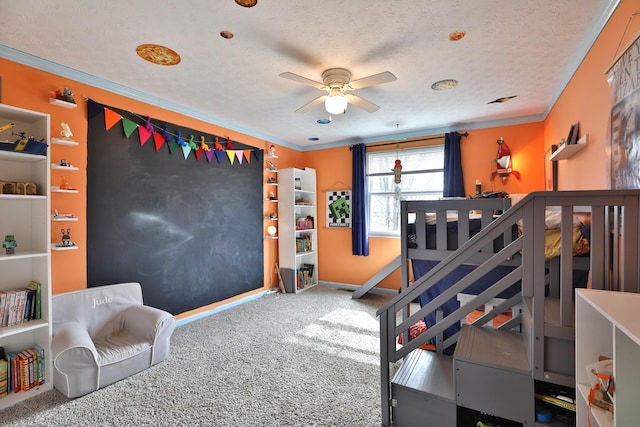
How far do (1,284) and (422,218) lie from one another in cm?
310

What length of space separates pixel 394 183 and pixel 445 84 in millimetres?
2031

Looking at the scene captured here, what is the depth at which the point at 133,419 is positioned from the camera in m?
1.87

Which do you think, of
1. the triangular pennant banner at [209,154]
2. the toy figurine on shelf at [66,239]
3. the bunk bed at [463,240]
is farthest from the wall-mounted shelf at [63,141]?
the bunk bed at [463,240]

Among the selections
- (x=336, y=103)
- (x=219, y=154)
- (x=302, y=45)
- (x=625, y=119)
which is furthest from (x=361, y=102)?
(x=219, y=154)

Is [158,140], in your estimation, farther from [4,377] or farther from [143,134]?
[4,377]

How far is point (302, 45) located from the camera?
211 cm

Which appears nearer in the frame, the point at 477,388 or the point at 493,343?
the point at 477,388

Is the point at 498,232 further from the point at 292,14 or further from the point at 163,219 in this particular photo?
the point at 163,219

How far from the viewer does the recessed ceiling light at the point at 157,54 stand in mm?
2137

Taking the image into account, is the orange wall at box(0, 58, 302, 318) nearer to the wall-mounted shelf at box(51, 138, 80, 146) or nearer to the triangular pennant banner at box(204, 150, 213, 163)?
the wall-mounted shelf at box(51, 138, 80, 146)

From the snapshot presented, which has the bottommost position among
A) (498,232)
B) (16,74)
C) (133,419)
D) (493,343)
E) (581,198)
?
(133,419)

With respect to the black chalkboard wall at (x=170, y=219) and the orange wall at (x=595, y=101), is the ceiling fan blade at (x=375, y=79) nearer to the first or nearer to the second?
the orange wall at (x=595, y=101)

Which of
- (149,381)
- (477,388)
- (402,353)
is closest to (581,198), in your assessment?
(477,388)

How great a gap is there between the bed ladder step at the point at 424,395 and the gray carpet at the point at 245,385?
213mm
